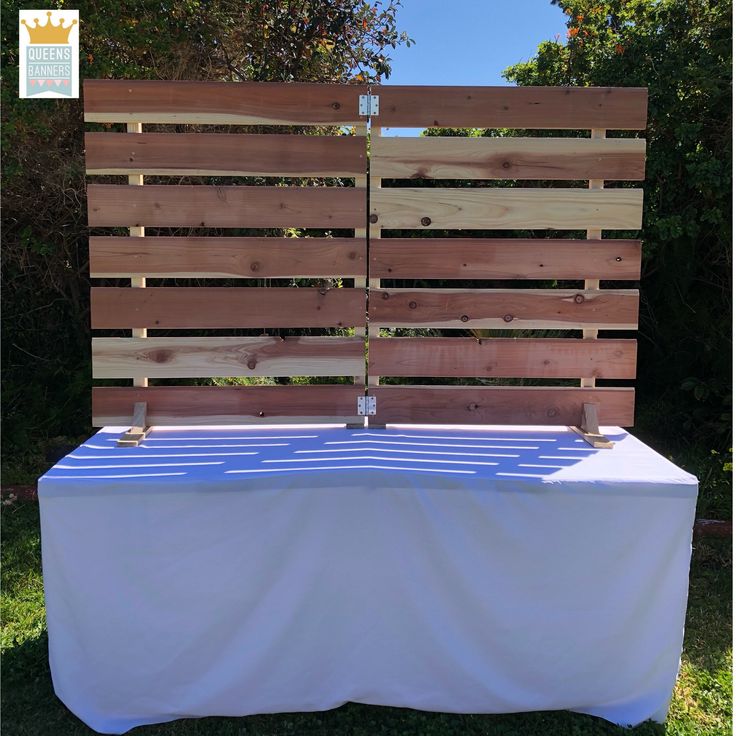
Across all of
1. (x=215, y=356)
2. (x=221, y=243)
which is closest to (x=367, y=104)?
(x=221, y=243)

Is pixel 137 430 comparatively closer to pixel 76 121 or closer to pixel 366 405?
pixel 366 405

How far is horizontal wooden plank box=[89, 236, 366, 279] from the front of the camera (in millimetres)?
2725

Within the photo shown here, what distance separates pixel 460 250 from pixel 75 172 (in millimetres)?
3339

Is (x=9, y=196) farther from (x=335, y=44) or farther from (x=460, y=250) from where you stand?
(x=460, y=250)

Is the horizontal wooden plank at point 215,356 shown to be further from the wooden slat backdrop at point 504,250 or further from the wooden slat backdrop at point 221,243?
the wooden slat backdrop at point 504,250

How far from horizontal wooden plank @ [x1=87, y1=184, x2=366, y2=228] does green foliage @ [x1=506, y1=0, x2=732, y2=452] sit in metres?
2.65

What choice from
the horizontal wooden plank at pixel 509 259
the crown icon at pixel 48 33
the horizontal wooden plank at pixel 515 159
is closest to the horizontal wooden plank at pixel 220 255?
the horizontal wooden plank at pixel 509 259

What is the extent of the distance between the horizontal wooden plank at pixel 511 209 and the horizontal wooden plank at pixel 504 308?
1.00 ft

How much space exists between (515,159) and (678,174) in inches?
88.4

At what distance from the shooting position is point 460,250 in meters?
2.77

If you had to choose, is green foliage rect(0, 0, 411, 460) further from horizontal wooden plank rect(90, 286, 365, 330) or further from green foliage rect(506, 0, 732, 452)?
horizontal wooden plank rect(90, 286, 365, 330)

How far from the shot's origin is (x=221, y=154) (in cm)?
270

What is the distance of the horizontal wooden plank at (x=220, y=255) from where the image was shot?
272 cm

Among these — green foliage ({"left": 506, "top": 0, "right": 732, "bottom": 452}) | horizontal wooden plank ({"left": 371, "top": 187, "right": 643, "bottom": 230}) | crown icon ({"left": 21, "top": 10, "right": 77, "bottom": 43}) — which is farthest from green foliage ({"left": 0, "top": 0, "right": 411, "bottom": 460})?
horizontal wooden plank ({"left": 371, "top": 187, "right": 643, "bottom": 230})
